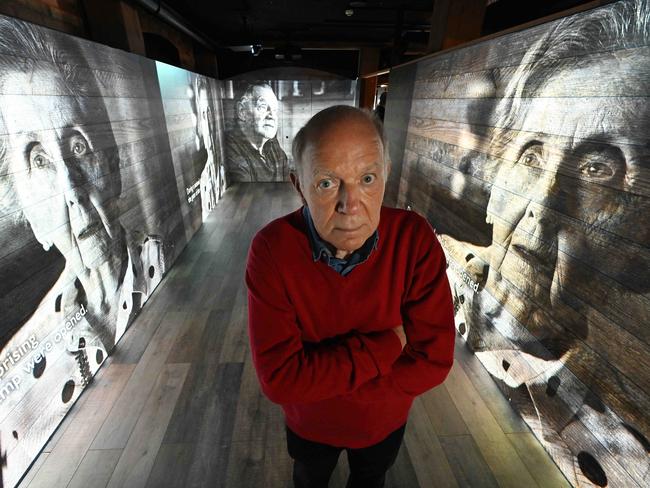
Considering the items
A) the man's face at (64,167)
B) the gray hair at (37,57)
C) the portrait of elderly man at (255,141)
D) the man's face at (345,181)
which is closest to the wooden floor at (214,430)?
the man's face at (64,167)

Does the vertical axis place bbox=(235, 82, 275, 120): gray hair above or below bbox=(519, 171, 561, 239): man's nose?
above

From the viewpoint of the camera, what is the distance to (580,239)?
58.3 inches

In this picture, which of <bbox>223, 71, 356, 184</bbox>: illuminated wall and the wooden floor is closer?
the wooden floor

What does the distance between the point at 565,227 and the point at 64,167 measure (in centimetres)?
278

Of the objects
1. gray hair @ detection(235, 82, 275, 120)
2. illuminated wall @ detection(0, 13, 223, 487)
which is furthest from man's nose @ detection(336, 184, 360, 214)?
gray hair @ detection(235, 82, 275, 120)

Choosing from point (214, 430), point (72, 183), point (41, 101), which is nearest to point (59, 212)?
point (72, 183)

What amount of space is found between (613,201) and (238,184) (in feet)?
22.4

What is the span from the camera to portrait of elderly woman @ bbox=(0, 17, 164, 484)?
1.59 meters

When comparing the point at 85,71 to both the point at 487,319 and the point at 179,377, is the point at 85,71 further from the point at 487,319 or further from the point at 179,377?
the point at 487,319

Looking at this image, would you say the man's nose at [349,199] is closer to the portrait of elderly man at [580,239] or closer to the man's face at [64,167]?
the portrait of elderly man at [580,239]

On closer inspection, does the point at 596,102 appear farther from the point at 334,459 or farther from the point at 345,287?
the point at 334,459

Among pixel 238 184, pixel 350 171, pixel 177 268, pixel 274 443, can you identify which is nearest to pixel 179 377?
pixel 274 443

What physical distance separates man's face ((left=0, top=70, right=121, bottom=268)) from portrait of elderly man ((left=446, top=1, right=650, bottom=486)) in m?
2.65

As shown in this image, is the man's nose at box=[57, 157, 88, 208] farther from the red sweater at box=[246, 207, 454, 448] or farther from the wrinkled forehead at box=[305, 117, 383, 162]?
the wrinkled forehead at box=[305, 117, 383, 162]
